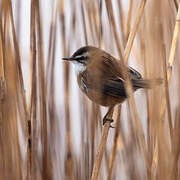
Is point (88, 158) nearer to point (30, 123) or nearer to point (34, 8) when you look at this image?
point (30, 123)

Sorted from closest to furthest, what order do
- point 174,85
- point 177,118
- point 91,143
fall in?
point 177,118 → point 174,85 → point 91,143

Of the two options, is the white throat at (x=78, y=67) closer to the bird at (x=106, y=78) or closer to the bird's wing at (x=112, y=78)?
the bird at (x=106, y=78)

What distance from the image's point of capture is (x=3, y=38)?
6.24 feet

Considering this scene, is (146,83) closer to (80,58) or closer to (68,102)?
(68,102)

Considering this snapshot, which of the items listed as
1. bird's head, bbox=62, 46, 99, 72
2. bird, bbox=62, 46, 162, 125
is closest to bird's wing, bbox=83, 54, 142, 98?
bird, bbox=62, 46, 162, 125

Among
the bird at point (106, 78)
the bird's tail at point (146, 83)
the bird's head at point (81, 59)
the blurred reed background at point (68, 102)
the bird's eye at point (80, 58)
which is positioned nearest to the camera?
the bird's tail at point (146, 83)

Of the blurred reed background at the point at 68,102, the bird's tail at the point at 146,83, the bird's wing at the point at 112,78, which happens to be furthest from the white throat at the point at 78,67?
the bird's tail at the point at 146,83

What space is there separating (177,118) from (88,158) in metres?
0.73

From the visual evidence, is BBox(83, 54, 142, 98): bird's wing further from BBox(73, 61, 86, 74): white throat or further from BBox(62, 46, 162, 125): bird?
BBox(73, 61, 86, 74): white throat

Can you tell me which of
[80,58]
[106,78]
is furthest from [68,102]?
[80,58]

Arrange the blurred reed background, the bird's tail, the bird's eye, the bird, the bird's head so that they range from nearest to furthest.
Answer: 1. the bird's tail
2. the blurred reed background
3. the bird
4. the bird's head
5. the bird's eye

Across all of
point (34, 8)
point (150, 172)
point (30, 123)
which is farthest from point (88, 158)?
point (34, 8)

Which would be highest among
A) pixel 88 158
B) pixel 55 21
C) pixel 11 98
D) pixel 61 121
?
pixel 55 21

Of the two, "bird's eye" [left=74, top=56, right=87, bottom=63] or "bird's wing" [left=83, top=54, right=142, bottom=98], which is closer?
"bird's wing" [left=83, top=54, right=142, bottom=98]
